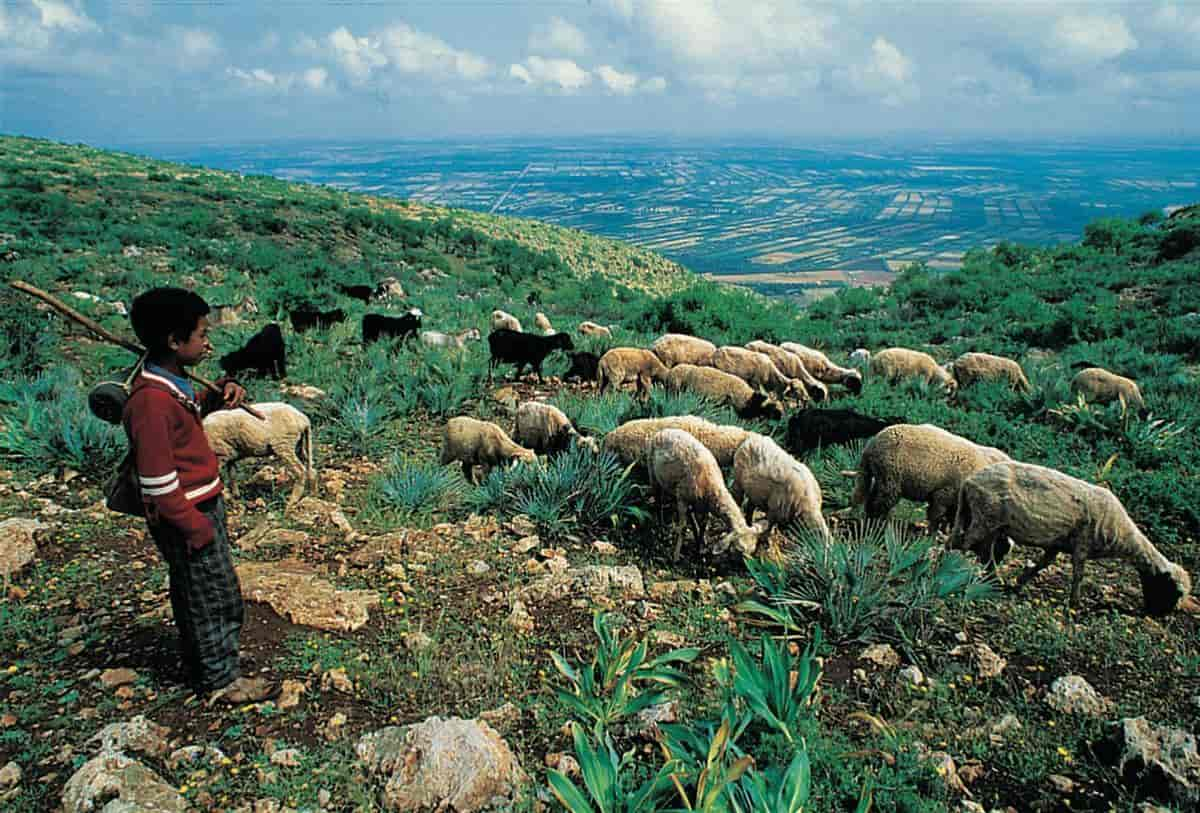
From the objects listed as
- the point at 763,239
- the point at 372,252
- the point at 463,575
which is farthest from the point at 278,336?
the point at 763,239

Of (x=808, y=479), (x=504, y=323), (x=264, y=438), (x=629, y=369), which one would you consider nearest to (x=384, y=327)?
(x=504, y=323)

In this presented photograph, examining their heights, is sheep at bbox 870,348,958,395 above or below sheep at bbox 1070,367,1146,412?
below

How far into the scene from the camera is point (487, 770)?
289 centimetres

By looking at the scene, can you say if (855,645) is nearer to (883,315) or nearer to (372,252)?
(883,315)

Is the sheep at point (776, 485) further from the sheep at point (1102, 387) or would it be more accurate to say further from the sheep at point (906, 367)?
the sheep at point (906, 367)

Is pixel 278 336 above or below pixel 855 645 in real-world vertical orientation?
above

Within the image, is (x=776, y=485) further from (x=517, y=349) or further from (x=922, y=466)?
(x=517, y=349)

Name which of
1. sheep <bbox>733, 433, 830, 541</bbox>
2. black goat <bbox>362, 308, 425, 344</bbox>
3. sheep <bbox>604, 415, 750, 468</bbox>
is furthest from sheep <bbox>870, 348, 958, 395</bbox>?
black goat <bbox>362, 308, 425, 344</bbox>

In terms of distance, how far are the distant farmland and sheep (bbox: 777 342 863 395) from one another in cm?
2446

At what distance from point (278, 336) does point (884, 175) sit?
5999 inches

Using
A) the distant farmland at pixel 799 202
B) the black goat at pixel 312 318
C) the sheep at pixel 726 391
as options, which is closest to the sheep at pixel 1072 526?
the sheep at pixel 726 391

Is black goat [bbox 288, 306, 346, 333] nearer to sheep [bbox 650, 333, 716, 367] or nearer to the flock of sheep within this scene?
sheep [bbox 650, 333, 716, 367]

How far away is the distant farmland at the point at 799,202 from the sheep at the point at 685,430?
3040 cm

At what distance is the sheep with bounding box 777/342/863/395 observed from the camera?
10695 millimetres
